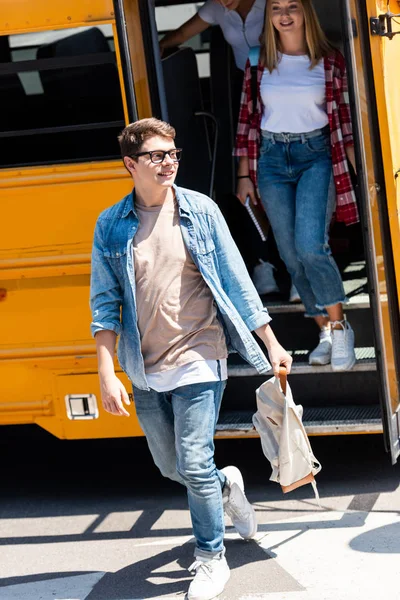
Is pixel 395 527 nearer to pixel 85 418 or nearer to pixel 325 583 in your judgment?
pixel 325 583

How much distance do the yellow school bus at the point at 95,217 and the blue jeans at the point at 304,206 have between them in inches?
8.8

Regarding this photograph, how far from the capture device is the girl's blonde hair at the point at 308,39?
484cm

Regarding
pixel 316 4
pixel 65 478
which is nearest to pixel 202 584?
pixel 65 478

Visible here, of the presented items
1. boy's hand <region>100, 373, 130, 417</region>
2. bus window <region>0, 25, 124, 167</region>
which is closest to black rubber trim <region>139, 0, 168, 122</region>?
bus window <region>0, 25, 124, 167</region>

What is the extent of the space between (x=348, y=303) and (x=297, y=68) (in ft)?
3.93

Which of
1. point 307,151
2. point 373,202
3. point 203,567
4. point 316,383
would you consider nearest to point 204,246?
point 373,202

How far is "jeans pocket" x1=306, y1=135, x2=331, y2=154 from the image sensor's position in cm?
495

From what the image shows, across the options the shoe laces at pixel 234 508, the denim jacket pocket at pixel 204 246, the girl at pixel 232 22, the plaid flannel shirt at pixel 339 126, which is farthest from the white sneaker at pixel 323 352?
the girl at pixel 232 22

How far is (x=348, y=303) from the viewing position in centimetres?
521

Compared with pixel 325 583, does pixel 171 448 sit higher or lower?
higher

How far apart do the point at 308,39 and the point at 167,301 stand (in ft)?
5.61

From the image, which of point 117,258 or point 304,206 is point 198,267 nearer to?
point 117,258

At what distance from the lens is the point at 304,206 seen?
16.1 ft

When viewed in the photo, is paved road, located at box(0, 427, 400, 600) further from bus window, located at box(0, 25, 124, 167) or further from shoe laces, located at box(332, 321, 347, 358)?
bus window, located at box(0, 25, 124, 167)
